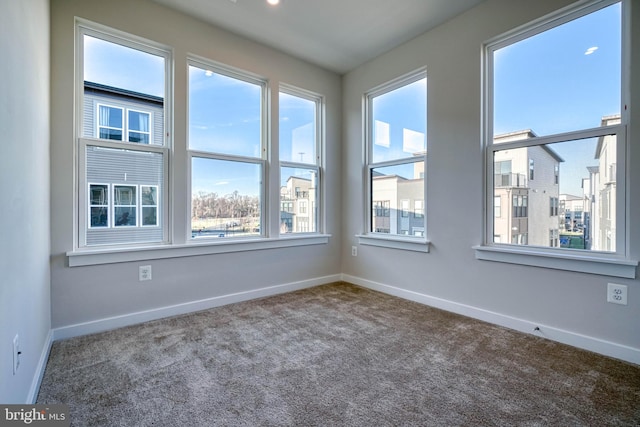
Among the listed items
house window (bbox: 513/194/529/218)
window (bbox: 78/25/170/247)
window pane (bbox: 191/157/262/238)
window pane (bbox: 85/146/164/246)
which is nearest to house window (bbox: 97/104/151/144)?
window (bbox: 78/25/170/247)

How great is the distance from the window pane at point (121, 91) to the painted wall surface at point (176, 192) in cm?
14

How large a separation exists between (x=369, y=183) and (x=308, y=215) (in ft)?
2.89

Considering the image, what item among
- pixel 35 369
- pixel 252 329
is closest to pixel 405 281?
pixel 252 329

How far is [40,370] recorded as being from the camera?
5.94 feet

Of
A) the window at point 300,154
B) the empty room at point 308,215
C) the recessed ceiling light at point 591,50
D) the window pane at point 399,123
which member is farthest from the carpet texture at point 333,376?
the recessed ceiling light at point 591,50

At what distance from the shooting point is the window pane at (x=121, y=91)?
2533mm

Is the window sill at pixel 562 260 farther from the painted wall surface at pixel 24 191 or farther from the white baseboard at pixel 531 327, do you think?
the painted wall surface at pixel 24 191

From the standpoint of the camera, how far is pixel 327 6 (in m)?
2.75

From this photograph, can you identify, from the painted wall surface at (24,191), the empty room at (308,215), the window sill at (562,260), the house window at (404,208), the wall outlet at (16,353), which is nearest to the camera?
the painted wall surface at (24,191)

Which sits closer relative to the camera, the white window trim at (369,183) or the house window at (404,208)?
the white window trim at (369,183)

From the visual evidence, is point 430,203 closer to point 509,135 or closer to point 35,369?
point 509,135

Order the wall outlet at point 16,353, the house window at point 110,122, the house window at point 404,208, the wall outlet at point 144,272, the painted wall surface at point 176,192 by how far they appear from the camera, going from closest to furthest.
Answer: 1. the wall outlet at point 16,353
2. the painted wall surface at point 176,192
3. the house window at point 110,122
4. the wall outlet at point 144,272
5. the house window at point 404,208

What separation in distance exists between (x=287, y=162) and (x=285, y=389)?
257cm

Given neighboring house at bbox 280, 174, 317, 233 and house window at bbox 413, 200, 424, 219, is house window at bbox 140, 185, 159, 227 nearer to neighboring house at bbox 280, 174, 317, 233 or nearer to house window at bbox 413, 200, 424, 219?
neighboring house at bbox 280, 174, 317, 233
